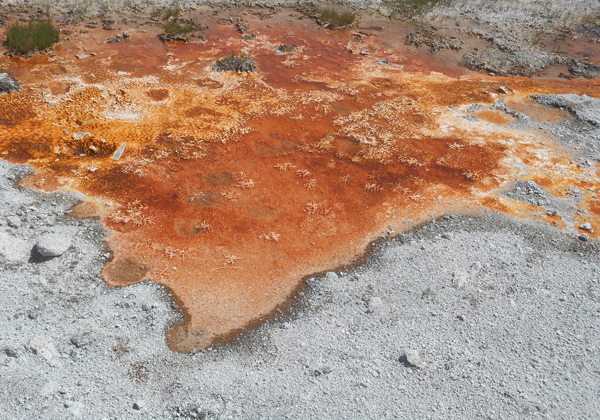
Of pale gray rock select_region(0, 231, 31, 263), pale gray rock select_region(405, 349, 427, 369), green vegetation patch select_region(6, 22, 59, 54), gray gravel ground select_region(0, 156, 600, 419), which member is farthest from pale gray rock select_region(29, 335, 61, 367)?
green vegetation patch select_region(6, 22, 59, 54)

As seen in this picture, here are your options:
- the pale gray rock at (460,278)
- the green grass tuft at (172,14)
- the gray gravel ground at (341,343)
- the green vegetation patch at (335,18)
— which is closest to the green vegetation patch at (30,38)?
the green grass tuft at (172,14)

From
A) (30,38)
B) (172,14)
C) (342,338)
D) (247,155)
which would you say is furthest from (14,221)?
(172,14)

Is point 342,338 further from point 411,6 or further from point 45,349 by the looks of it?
point 411,6

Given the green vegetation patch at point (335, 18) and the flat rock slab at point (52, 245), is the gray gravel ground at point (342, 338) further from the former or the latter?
the green vegetation patch at point (335, 18)

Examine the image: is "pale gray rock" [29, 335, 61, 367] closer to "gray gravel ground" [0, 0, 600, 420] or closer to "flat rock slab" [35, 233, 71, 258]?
"gray gravel ground" [0, 0, 600, 420]

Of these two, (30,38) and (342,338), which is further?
(30,38)

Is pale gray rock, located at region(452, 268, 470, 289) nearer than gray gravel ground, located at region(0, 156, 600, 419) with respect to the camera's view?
No
